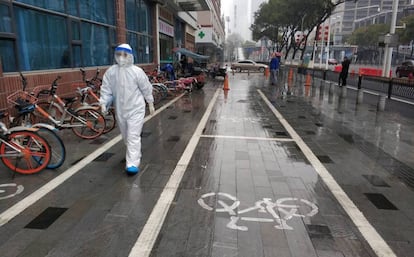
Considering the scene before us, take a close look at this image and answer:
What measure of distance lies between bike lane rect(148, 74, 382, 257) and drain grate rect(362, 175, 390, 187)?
0.74 metres

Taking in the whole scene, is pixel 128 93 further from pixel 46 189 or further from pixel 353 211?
pixel 353 211

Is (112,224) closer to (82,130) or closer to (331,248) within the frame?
(331,248)

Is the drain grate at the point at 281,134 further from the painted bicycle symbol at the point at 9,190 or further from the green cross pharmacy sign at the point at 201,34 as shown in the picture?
the green cross pharmacy sign at the point at 201,34

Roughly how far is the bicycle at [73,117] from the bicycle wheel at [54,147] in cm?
171

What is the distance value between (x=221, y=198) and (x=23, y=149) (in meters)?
2.90

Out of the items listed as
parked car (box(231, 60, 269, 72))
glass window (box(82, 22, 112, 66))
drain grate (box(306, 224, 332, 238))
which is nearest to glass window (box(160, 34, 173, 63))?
glass window (box(82, 22, 112, 66))

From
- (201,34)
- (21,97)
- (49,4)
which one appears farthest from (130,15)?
(201,34)

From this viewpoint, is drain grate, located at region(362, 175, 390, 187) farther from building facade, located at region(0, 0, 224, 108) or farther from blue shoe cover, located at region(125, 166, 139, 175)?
building facade, located at region(0, 0, 224, 108)

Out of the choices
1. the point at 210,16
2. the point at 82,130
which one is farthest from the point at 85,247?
the point at 210,16

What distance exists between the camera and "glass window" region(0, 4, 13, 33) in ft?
23.7

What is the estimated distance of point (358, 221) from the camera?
3695mm

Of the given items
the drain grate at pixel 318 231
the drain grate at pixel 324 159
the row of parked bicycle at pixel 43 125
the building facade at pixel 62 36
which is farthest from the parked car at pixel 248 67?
the drain grate at pixel 318 231

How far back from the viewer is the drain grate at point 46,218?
11.6 feet

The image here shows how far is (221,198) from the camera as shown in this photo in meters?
4.22
